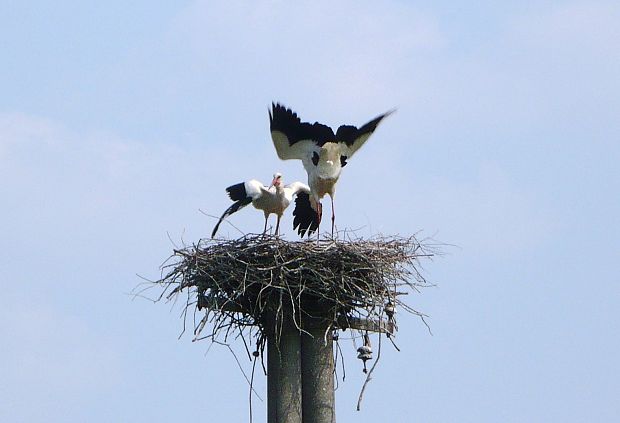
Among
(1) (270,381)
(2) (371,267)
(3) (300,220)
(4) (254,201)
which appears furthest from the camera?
(3) (300,220)

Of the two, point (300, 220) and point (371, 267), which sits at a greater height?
point (300, 220)

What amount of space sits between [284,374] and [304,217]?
4.60 m

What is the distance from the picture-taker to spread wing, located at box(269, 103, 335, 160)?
12.8 meters

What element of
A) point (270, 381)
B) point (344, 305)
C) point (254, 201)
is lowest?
point (270, 381)

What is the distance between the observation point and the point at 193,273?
33.4 ft

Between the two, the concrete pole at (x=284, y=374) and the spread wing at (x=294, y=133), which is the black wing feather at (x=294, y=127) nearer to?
the spread wing at (x=294, y=133)

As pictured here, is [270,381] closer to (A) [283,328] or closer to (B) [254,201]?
(A) [283,328]

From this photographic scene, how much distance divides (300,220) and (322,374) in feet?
14.7

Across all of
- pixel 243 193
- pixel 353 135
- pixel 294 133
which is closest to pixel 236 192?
pixel 243 193

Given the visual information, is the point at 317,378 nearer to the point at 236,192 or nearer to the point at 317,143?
the point at 236,192

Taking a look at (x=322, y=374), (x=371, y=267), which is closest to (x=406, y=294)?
(x=371, y=267)

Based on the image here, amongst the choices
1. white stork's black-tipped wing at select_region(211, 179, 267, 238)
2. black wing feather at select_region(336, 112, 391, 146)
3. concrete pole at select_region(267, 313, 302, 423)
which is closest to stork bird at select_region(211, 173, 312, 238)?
white stork's black-tipped wing at select_region(211, 179, 267, 238)

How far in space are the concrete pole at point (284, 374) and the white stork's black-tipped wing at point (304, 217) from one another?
4.12m

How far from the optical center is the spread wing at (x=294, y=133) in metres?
12.8
